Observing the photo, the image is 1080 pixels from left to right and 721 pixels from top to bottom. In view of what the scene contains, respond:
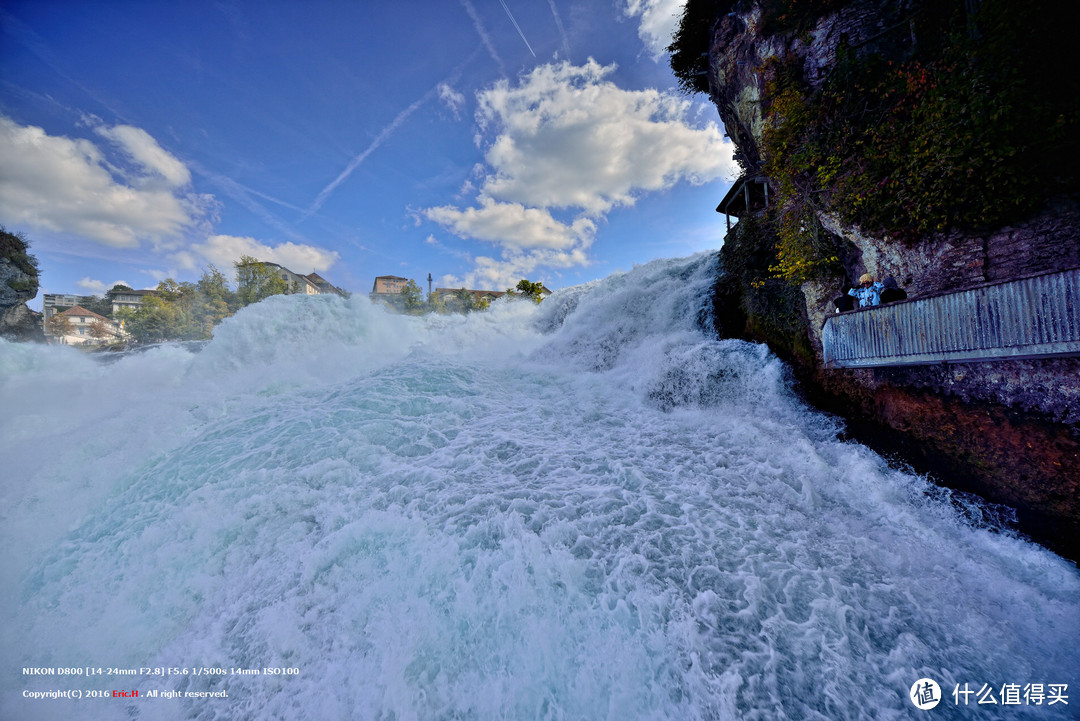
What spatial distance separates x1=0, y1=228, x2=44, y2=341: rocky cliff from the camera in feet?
83.5

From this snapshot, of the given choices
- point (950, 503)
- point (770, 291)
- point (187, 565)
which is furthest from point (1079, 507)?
point (187, 565)

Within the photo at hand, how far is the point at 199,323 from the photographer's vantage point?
3978cm

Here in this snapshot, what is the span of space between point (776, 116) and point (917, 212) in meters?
4.80

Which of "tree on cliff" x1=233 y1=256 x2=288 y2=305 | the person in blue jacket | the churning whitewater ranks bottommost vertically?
the churning whitewater

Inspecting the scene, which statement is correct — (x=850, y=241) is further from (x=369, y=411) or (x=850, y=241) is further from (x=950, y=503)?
(x=369, y=411)

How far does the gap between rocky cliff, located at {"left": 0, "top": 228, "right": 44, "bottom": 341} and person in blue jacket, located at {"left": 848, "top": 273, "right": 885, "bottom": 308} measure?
161ft

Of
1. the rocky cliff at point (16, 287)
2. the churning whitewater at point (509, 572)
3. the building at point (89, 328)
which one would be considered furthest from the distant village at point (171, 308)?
the churning whitewater at point (509, 572)

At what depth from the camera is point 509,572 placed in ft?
13.6

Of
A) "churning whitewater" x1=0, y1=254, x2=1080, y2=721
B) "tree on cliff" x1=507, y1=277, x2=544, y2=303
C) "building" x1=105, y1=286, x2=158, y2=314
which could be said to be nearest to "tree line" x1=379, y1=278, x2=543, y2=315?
"tree on cliff" x1=507, y1=277, x2=544, y2=303

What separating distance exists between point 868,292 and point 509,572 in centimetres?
787

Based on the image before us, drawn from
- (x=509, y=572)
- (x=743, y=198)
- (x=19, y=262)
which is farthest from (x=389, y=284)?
(x=509, y=572)

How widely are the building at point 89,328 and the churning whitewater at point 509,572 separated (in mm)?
55714

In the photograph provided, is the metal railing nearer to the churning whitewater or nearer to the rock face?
the rock face

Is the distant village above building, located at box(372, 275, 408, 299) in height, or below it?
below
